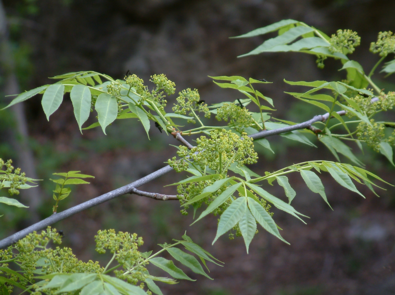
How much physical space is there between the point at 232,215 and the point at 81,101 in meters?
0.80

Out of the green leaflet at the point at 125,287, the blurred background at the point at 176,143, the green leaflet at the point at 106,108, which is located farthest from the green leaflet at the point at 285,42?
the blurred background at the point at 176,143

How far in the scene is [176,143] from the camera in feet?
27.3

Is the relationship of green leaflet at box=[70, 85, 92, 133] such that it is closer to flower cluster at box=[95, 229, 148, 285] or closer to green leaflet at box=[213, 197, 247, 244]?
flower cluster at box=[95, 229, 148, 285]

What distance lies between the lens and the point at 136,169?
27.5ft

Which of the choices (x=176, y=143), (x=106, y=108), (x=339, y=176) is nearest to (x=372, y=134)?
(x=339, y=176)

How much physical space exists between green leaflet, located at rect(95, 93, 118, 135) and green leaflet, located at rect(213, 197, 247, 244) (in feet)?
1.95

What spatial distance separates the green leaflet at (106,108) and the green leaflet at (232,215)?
594 millimetres

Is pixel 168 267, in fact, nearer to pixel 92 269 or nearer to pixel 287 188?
pixel 92 269

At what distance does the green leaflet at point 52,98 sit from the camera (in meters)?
1.42

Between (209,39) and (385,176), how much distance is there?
5.36m

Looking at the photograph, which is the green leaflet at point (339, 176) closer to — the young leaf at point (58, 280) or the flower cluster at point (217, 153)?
the flower cluster at point (217, 153)

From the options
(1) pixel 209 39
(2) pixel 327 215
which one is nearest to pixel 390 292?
(2) pixel 327 215

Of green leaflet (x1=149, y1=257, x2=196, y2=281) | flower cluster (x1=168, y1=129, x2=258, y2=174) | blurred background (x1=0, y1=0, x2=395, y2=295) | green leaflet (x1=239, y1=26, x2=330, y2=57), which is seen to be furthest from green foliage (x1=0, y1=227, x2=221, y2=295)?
blurred background (x1=0, y1=0, x2=395, y2=295)

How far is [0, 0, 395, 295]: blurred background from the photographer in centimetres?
609
